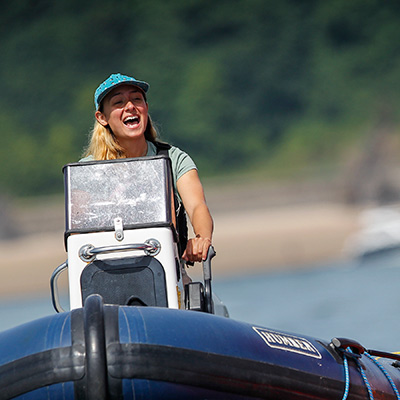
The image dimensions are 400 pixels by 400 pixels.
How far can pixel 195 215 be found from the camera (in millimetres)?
2848

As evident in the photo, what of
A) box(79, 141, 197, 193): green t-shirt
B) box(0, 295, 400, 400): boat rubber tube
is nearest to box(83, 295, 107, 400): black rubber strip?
box(0, 295, 400, 400): boat rubber tube

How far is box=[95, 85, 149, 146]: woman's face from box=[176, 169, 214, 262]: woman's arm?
0.23 meters

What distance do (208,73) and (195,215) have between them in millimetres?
30221

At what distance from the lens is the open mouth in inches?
114

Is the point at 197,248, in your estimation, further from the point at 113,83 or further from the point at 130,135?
the point at 113,83

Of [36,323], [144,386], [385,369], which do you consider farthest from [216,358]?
[385,369]

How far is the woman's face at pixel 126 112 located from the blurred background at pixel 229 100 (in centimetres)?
1711

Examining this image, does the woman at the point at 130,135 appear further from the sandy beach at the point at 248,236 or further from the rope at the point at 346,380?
the sandy beach at the point at 248,236

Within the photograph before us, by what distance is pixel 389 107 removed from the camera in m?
29.2

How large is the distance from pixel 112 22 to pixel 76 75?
3.06 meters

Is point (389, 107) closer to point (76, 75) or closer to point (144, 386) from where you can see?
point (76, 75)

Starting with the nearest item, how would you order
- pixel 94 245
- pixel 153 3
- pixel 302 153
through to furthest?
pixel 94 245 < pixel 302 153 < pixel 153 3

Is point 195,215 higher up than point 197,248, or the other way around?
point 195,215

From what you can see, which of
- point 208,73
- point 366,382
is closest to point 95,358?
point 366,382
